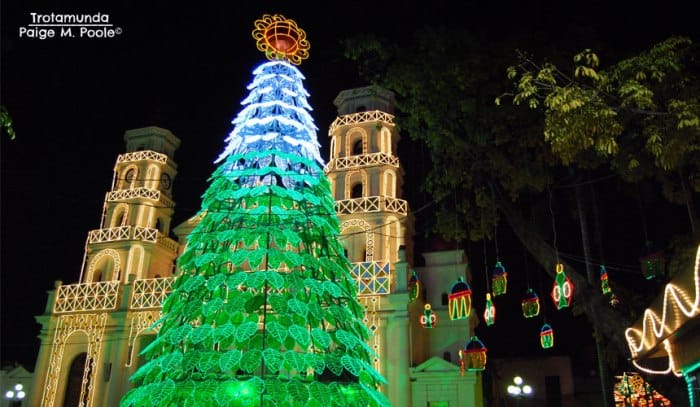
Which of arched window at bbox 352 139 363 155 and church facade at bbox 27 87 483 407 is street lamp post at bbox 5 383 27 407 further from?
arched window at bbox 352 139 363 155

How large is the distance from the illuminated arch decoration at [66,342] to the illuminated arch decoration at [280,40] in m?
15.1

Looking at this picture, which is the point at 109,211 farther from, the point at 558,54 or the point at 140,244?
the point at 558,54

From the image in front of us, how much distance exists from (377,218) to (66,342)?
14285mm

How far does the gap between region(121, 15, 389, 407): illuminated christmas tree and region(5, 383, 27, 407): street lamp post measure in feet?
60.8

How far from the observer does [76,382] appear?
23422 millimetres

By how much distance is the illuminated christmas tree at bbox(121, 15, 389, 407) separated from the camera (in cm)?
879

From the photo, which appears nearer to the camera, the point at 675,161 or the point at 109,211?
the point at 675,161

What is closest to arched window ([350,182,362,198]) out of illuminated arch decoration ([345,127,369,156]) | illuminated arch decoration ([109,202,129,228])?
illuminated arch decoration ([345,127,369,156])

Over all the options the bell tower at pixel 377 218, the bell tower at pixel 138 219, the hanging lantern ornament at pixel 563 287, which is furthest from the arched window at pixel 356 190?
the hanging lantern ornament at pixel 563 287

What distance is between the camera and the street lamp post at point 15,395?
78.6 ft

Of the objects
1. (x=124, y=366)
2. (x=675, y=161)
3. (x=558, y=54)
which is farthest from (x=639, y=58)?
(x=124, y=366)

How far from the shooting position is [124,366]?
72.4ft

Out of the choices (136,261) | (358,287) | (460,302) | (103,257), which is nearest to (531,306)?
(460,302)

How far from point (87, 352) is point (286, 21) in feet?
55.9
